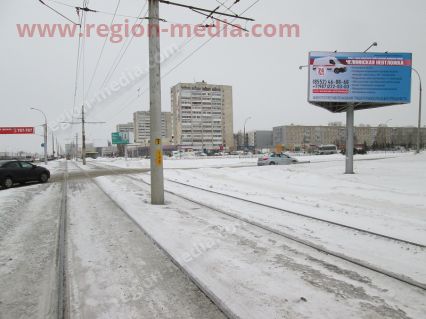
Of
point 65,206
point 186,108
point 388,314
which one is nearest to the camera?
point 388,314

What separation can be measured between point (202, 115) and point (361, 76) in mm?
101652

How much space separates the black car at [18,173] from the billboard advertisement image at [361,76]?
55.3 ft

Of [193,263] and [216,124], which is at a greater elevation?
[216,124]

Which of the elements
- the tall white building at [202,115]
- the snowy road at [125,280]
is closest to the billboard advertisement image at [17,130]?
the snowy road at [125,280]

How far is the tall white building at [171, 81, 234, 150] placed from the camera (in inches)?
4577

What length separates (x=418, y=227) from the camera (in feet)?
22.2

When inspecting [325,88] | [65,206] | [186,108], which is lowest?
[65,206]

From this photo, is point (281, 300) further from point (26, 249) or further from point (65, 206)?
point (65, 206)

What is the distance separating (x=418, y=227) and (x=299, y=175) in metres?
11.6

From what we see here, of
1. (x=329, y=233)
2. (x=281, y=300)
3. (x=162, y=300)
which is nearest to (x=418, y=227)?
(x=329, y=233)

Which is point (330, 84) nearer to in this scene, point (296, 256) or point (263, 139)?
point (296, 256)

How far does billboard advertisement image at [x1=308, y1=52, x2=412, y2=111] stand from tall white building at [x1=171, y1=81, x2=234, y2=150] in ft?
313

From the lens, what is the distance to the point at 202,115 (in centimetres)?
11925

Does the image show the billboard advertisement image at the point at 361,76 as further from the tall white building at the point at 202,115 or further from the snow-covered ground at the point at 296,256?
the tall white building at the point at 202,115
